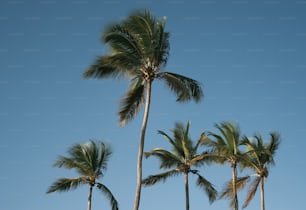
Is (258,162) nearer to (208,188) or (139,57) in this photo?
(208,188)

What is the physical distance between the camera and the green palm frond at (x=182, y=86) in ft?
70.4

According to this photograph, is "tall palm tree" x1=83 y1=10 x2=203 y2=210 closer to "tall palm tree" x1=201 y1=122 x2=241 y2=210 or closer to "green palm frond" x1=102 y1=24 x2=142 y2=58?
"green palm frond" x1=102 y1=24 x2=142 y2=58

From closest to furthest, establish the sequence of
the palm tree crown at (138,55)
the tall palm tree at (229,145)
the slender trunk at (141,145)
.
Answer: the slender trunk at (141,145), the palm tree crown at (138,55), the tall palm tree at (229,145)

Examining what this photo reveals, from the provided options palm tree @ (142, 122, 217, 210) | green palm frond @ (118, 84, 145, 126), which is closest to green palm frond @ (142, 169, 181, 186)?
palm tree @ (142, 122, 217, 210)

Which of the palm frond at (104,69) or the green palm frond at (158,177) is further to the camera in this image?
the green palm frond at (158,177)

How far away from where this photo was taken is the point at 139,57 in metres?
21.2

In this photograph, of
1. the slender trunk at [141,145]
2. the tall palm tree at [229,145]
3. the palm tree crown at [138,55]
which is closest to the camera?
the slender trunk at [141,145]

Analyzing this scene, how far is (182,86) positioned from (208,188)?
9.86 meters

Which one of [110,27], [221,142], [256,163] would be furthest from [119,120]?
[256,163]

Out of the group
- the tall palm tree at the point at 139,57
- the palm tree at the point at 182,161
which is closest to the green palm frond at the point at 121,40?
the tall palm tree at the point at 139,57

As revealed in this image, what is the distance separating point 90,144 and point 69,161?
5.36 ft

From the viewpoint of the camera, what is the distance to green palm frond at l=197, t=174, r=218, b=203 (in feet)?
96.1

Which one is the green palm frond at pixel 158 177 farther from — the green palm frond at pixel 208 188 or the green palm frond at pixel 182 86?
the green palm frond at pixel 182 86

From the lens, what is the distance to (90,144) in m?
28.0
